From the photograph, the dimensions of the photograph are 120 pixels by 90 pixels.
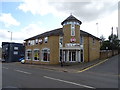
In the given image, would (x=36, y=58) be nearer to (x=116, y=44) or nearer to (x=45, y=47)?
(x=45, y=47)

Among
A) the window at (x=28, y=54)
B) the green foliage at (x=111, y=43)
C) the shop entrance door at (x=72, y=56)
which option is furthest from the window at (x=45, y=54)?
the green foliage at (x=111, y=43)

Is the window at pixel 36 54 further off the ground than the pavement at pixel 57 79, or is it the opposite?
the window at pixel 36 54

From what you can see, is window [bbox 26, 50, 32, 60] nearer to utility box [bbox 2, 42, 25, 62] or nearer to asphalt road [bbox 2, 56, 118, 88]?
utility box [bbox 2, 42, 25, 62]

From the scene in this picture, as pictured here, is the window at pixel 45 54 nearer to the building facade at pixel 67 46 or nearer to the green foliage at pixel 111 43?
the building facade at pixel 67 46

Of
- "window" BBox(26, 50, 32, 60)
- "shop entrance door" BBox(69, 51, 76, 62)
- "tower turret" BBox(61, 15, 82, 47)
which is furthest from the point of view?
"window" BBox(26, 50, 32, 60)

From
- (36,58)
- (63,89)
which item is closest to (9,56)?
(36,58)

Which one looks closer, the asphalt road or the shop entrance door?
the asphalt road

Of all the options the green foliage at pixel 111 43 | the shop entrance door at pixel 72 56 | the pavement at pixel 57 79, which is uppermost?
the green foliage at pixel 111 43

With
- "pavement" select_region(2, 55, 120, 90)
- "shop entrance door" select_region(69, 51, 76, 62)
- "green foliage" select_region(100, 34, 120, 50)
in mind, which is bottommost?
"pavement" select_region(2, 55, 120, 90)

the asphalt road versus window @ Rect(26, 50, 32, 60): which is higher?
window @ Rect(26, 50, 32, 60)

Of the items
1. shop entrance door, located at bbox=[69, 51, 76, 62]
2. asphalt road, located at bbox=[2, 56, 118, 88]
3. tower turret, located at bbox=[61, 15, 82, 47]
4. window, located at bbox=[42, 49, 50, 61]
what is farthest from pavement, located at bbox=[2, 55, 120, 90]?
tower turret, located at bbox=[61, 15, 82, 47]

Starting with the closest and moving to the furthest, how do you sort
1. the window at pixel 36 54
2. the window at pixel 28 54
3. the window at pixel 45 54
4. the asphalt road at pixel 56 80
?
the asphalt road at pixel 56 80 < the window at pixel 45 54 < the window at pixel 36 54 < the window at pixel 28 54

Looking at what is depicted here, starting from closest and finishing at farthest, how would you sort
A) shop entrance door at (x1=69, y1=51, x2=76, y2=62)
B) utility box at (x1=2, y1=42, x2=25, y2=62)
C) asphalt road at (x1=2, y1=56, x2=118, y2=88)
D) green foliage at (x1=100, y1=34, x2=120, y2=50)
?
asphalt road at (x1=2, y1=56, x2=118, y2=88) → shop entrance door at (x1=69, y1=51, x2=76, y2=62) → green foliage at (x1=100, y1=34, x2=120, y2=50) → utility box at (x1=2, y1=42, x2=25, y2=62)

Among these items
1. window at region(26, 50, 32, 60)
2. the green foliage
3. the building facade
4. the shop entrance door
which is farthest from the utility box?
the shop entrance door
